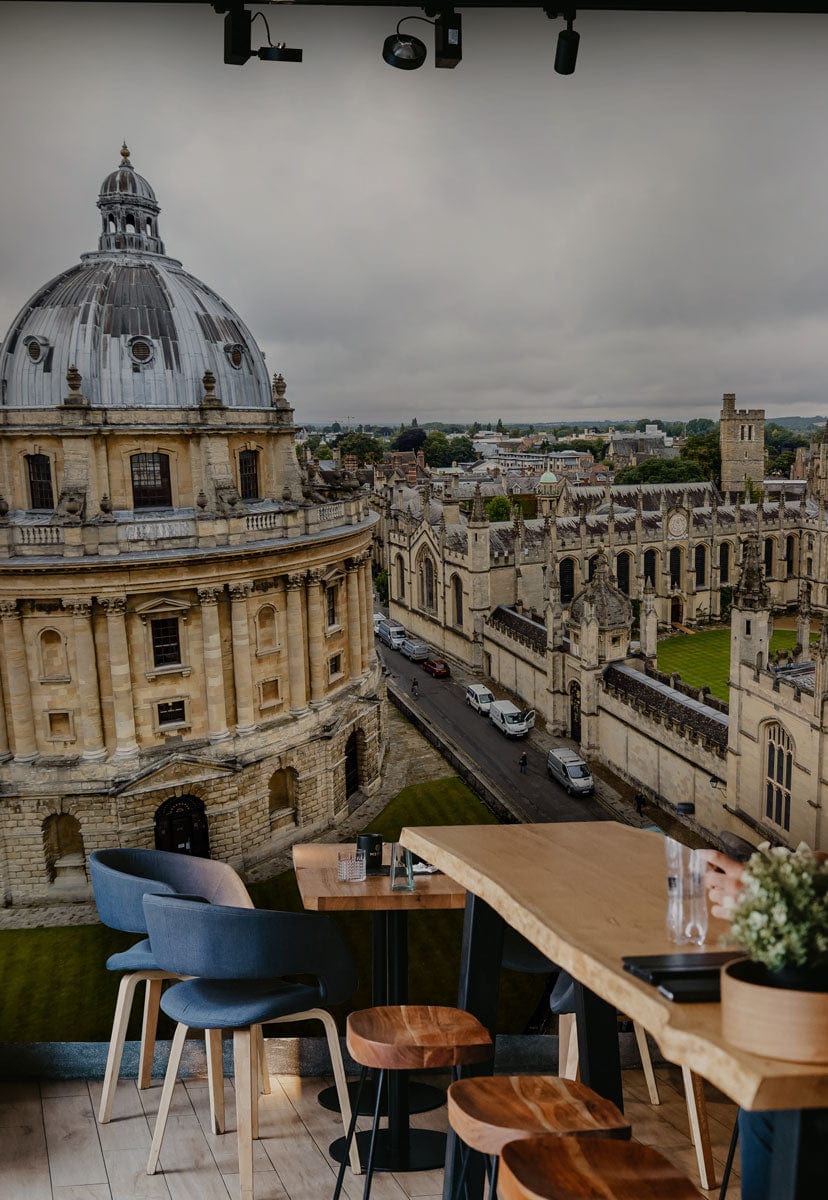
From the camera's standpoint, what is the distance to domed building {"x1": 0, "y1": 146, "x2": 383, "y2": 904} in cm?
1078

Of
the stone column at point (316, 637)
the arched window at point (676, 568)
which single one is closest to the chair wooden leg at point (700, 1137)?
the stone column at point (316, 637)

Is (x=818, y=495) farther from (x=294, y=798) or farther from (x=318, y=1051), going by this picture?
(x=318, y=1051)

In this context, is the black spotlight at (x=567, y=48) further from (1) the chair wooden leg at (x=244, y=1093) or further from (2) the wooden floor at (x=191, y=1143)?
(2) the wooden floor at (x=191, y=1143)

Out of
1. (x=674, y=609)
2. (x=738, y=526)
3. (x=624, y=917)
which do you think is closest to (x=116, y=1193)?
(x=624, y=917)

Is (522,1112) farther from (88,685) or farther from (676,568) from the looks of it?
(676,568)

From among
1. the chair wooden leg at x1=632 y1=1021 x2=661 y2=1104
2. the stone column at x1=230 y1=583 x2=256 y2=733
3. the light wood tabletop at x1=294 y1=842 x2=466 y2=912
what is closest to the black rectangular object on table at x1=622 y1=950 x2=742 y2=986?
the light wood tabletop at x1=294 y1=842 x2=466 y2=912

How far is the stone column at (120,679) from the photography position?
10719mm

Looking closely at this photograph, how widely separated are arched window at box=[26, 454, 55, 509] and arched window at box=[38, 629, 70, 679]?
5.56 feet

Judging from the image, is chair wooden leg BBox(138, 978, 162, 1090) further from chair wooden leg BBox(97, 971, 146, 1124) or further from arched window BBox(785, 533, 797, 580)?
arched window BBox(785, 533, 797, 580)

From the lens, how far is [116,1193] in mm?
3896

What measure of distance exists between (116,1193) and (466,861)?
102 inches

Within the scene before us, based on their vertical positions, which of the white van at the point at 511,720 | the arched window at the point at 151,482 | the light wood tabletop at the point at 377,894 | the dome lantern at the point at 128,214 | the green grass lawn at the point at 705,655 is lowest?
the green grass lawn at the point at 705,655

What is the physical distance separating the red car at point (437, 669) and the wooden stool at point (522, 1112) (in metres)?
17.6

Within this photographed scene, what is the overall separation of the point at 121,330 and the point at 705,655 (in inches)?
599
